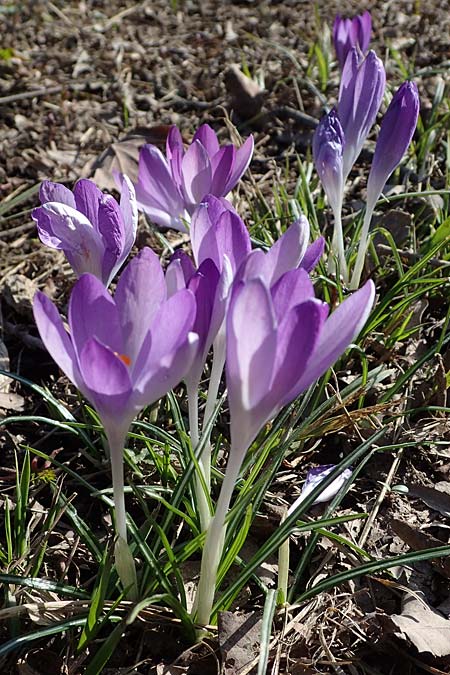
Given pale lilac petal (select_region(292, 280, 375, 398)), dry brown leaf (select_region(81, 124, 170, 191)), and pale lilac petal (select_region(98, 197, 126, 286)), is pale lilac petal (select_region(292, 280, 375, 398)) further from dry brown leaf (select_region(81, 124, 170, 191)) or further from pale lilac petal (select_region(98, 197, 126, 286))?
dry brown leaf (select_region(81, 124, 170, 191))

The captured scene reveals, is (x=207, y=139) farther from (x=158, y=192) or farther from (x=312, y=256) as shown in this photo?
(x=312, y=256)

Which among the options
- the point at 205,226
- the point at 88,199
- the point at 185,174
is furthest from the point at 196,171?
the point at 205,226

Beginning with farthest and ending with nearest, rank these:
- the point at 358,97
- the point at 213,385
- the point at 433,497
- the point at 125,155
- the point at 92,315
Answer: the point at 125,155 < the point at 358,97 < the point at 433,497 < the point at 213,385 < the point at 92,315

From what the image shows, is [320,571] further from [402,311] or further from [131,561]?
[402,311]

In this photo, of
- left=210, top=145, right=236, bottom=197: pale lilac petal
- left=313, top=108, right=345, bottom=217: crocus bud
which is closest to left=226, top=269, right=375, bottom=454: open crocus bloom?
left=210, top=145, right=236, bottom=197: pale lilac petal

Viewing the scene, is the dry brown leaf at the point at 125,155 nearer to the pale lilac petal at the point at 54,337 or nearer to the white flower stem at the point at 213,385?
the white flower stem at the point at 213,385
